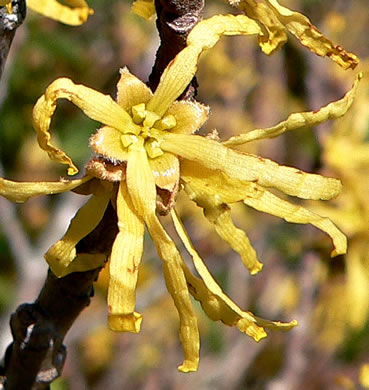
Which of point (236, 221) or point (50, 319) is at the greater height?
point (50, 319)

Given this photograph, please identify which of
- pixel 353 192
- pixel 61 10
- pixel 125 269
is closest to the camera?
pixel 125 269

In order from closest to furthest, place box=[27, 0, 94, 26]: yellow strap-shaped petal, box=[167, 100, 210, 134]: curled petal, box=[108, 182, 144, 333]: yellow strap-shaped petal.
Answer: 1. box=[108, 182, 144, 333]: yellow strap-shaped petal
2. box=[167, 100, 210, 134]: curled petal
3. box=[27, 0, 94, 26]: yellow strap-shaped petal

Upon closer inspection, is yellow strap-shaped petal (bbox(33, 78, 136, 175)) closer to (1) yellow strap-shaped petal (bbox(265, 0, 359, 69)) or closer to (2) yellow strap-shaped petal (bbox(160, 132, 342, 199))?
(2) yellow strap-shaped petal (bbox(160, 132, 342, 199))

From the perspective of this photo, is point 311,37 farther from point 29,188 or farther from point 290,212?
point 29,188

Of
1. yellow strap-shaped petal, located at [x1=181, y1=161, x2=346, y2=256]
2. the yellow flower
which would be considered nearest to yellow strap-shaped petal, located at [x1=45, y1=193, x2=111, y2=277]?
the yellow flower

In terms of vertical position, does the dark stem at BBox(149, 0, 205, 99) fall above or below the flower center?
above

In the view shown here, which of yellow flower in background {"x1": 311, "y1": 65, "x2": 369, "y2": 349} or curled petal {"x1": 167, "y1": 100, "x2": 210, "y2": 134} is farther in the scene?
yellow flower in background {"x1": 311, "y1": 65, "x2": 369, "y2": 349}

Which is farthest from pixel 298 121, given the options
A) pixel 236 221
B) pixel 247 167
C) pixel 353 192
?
pixel 236 221

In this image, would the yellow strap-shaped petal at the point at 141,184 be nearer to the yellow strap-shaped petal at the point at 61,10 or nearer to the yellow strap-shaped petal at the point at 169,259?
the yellow strap-shaped petal at the point at 169,259
